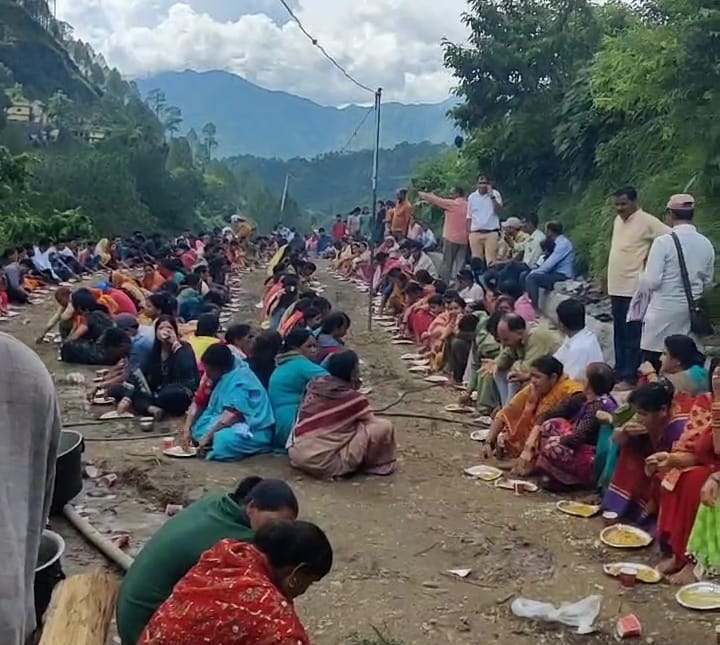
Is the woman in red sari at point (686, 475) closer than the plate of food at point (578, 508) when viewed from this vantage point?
Yes

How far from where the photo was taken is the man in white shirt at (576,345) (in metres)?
7.56

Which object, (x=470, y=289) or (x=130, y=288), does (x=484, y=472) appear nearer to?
(x=470, y=289)

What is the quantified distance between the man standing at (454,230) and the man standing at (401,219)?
14.5ft

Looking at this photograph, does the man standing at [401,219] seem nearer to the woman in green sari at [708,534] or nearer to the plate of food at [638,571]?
the plate of food at [638,571]

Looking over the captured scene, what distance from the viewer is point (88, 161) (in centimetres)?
3309

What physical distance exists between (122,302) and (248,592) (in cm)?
973

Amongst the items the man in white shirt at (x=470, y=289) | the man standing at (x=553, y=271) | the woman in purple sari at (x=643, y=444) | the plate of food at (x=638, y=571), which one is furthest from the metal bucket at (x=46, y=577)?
the man standing at (x=553, y=271)

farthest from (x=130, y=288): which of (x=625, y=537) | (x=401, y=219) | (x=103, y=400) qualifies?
(x=401, y=219)

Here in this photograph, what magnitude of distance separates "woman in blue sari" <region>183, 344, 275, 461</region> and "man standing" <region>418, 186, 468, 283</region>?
762 cm

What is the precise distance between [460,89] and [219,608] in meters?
15.5

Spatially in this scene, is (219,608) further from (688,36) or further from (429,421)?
(688,36)

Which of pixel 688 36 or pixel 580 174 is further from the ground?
pixel 688 36

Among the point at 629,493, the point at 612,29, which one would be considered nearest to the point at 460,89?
the point at 612,29

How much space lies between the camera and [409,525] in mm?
6152
